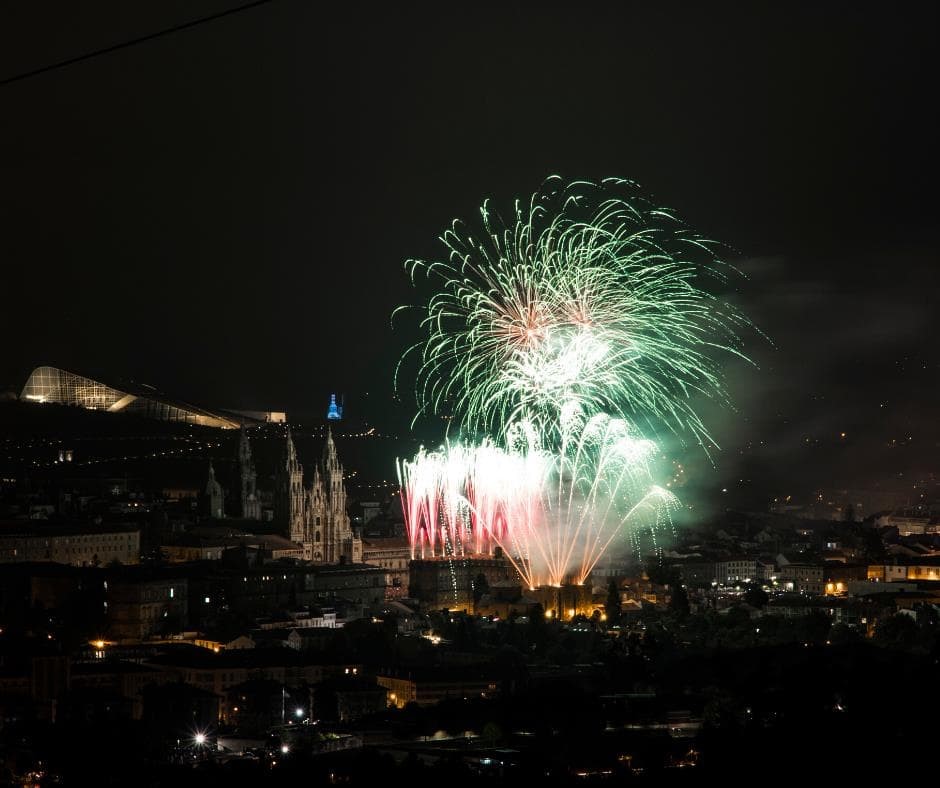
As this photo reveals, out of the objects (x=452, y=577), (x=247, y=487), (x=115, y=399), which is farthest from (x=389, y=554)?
(x=115, y=399)

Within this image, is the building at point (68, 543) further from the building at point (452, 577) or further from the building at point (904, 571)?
the building at point (904, 571)

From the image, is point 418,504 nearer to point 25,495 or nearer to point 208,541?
point 208,541

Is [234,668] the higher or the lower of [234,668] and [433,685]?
the higher

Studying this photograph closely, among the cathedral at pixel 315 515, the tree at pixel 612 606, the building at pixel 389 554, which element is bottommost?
the tree at pixel 612 606

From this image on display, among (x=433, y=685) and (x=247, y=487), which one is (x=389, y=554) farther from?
(x=433, y=685)

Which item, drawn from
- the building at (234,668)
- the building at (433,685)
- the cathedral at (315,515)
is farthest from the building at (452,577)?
the building at (433,685)
